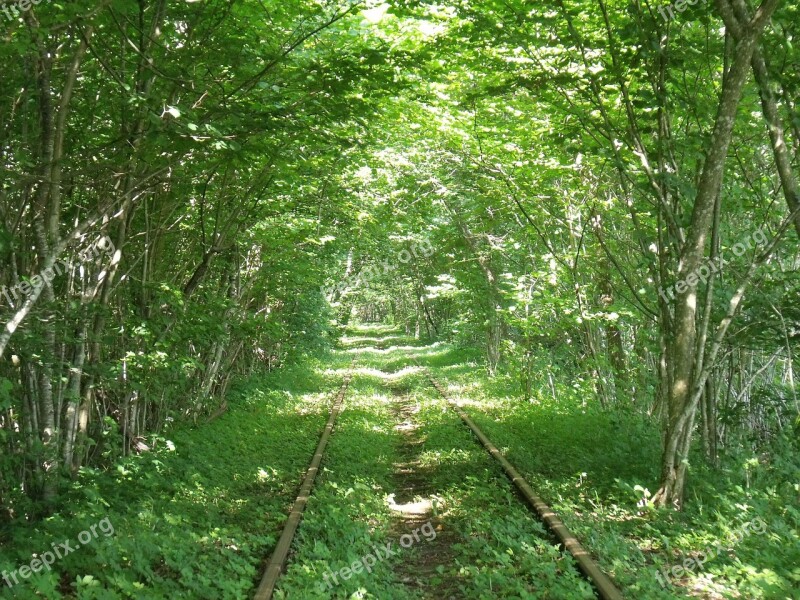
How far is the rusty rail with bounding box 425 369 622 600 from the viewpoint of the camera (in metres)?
4.54

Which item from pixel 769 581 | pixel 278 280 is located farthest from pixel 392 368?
pixel 769 581

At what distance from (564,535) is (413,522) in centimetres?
190

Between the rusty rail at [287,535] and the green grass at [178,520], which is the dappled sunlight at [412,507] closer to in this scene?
the rusty rail at [287,535]

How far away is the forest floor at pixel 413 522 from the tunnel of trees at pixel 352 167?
0.60 metres

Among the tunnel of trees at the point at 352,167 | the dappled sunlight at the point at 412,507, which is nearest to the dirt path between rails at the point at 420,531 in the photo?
the dappled sunlight at the point at 412,507

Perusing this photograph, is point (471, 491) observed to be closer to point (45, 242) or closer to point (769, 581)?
point (769, 581)

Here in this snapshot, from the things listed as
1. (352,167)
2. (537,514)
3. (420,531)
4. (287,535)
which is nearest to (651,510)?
(537,514)

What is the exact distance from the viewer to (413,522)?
6.88m

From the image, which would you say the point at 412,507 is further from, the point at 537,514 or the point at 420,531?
the point at 537,514

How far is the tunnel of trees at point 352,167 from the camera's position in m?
5.30

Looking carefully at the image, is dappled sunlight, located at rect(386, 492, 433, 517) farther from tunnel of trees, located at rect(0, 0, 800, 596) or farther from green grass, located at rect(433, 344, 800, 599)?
tunnel of trees, located at rect(0, 0, 800, 596)

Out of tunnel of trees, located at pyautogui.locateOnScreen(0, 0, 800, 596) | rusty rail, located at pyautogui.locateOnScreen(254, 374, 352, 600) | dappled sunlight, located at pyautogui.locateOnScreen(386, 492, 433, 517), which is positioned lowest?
dappled sunlight, located at pyautogui.locateOnScreen(386, 492, 433, 517)

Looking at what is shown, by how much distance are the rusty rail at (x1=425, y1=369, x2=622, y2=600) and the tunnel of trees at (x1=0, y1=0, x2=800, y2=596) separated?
4.06 feet

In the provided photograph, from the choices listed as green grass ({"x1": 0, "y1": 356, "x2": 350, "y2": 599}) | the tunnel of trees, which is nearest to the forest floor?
green grass ({"x1": 0, "y1": 356, "x2": 350, "y2": 599})
